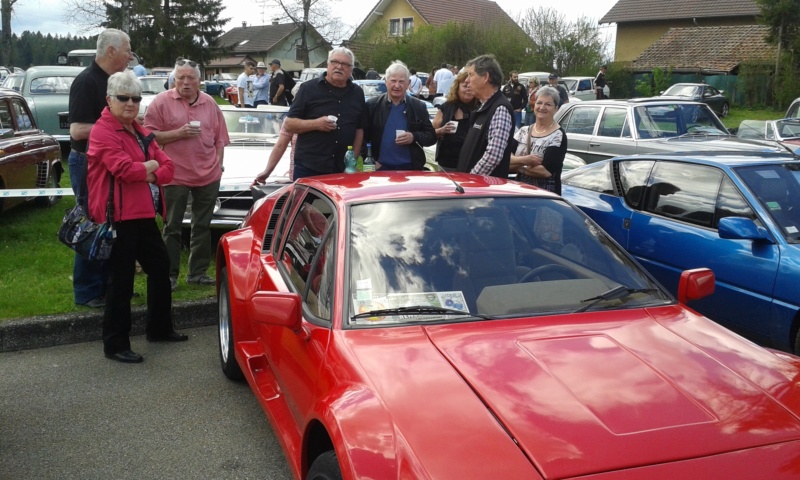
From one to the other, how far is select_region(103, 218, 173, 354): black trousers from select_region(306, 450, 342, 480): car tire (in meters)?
2.81

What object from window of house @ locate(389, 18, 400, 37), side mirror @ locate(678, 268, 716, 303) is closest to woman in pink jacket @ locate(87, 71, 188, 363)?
side mirror @ locate(678, 268, 716, 303)

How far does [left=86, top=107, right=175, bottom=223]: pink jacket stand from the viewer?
15.1 feet

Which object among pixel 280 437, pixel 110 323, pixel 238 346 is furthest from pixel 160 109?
pixel 280 437

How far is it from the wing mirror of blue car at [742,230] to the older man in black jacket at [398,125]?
242 cm

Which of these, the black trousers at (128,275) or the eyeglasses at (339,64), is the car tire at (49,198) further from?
the eyeglasses at (339,64)

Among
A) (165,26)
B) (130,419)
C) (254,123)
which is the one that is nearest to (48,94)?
(254,123)

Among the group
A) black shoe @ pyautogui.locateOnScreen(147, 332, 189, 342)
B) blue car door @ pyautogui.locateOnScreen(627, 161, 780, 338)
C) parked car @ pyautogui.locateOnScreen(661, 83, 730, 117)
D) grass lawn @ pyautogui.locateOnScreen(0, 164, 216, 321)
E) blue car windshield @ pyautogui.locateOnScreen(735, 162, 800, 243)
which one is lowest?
black shoe @ pyautogui.locateOnScreen(147, 332, 189, 342)

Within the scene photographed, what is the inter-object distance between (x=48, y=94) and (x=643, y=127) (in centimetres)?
1133

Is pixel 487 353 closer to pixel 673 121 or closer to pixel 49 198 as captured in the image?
pixel 49 198

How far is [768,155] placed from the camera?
5723mm

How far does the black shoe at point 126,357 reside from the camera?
4961 mm

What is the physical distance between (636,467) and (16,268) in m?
6.36

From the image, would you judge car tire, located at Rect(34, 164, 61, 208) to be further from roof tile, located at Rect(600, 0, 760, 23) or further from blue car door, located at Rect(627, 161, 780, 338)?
roof tile, located at Rect(600, 0, 760, 23)

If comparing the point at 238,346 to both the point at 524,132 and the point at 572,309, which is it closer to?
the point at 572,309
